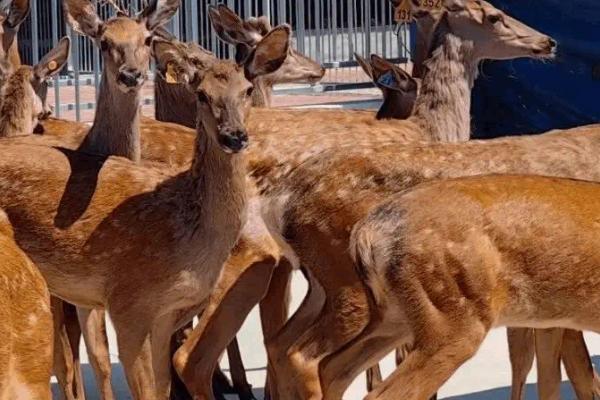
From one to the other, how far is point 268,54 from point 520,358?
189 centimetres

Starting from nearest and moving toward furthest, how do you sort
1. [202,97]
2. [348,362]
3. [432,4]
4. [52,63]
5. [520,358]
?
[348,362] < [202,97] < [520,358] < [52,63] < [432,4]

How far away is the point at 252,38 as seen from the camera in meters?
11.5

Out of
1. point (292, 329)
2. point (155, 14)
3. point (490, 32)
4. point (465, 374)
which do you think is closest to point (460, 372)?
point (465, 374)

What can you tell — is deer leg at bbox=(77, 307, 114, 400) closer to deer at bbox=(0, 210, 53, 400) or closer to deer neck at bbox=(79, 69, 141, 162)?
deer neck at bbox=(79, 69, 141, 162)

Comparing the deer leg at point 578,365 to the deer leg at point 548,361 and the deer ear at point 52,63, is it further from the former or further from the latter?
the deer ear at point 52,63

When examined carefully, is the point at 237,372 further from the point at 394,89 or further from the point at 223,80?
the point at 394,89

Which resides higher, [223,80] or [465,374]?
A: [223,80]

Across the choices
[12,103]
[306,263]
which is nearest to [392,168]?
[306,263]

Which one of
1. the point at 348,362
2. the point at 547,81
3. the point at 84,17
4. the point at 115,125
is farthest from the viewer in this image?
the point at 547,81

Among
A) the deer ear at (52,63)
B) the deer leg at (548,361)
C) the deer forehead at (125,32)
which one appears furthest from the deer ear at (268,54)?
the deer ear at (52,63)

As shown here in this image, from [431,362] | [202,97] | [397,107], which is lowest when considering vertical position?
[431,362]

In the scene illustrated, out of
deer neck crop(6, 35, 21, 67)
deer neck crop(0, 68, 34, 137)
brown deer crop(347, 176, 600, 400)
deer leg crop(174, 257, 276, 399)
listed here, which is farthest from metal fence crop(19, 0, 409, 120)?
brown deer crop(347, 176, 600, 400)

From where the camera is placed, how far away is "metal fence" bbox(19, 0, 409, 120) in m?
18.5

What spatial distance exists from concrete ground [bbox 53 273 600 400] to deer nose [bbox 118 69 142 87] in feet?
5.56
